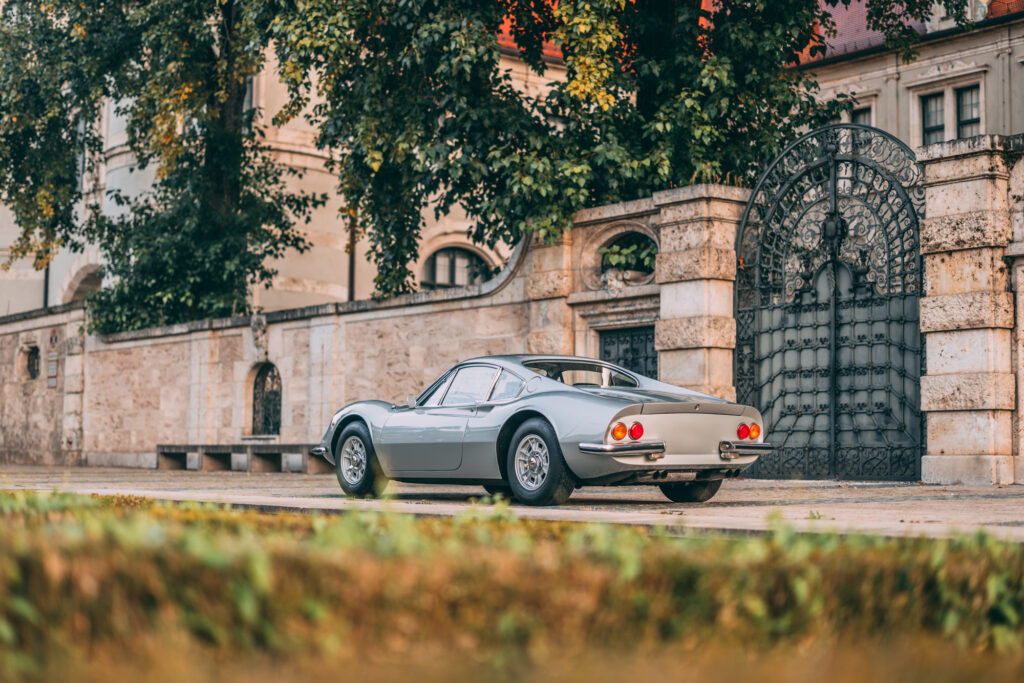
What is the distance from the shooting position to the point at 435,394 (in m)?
11.7

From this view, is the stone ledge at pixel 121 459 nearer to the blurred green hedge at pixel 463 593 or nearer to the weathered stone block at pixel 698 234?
the weathered stone block at pixel 698 234

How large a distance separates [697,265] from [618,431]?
575 cm

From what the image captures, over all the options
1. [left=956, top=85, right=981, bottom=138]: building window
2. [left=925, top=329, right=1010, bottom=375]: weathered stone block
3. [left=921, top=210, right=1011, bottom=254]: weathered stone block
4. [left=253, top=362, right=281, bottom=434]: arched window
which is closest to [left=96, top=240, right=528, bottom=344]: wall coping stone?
[left=253, top=362, right=281, bottom=434]: arched window

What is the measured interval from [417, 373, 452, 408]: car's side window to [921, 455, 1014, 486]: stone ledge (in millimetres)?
5272

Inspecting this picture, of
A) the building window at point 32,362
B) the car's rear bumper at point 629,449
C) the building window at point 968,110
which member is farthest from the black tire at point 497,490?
the building window at point 968,110

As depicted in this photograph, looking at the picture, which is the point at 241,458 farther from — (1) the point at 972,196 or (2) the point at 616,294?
(1) the point at 972,196

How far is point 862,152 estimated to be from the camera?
14.5m

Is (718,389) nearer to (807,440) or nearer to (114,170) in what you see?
(807,440)

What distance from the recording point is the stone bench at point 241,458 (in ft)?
66.7

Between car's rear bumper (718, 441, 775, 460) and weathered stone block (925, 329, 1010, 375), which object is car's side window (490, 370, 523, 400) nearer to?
car's rear bumper (718, 441, 775, 460)

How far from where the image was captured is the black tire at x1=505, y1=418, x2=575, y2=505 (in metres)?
10.1

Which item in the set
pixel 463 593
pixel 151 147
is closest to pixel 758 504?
pixel 463 593

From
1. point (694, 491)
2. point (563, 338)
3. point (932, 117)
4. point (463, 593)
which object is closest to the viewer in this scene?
point (463, 593)

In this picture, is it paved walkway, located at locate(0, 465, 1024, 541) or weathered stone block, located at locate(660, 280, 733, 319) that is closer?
paved walkway, located at locate(0, 465, 1024, 541)
